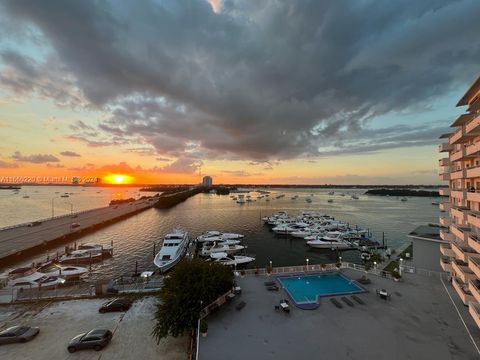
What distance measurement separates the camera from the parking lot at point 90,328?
64.4 feet

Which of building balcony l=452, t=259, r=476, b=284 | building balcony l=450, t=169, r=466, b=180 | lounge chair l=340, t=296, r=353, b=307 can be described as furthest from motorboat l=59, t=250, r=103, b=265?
building balcony l=450, t=169, r=466, b=180

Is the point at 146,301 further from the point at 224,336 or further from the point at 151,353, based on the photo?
the point at 224,336

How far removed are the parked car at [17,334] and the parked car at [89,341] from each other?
445 cm

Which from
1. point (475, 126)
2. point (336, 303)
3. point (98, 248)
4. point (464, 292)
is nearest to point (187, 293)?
point (336, 303)

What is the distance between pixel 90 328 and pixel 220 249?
3427cm

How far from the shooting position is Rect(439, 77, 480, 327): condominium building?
18531 mm

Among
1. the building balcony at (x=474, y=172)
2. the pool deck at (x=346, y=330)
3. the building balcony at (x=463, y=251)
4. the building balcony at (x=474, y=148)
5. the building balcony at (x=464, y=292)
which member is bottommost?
the pool deck at (x=346, y=330)

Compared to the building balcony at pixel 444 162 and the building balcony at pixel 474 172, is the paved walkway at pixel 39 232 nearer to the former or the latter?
the building balcony at pixel 474 172

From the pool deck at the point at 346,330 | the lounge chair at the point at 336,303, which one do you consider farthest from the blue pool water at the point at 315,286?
the pool deck at the point at 346,330

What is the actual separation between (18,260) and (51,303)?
29907mm

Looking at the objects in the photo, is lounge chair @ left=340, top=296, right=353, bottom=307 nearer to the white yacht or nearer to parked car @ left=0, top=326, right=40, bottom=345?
parked car @ left=0, top=326, right=40, bottom=345

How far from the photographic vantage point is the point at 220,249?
5594cm

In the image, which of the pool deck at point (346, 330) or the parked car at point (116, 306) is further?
the parked car at point (116, 306)

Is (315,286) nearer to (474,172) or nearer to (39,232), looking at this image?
(474,172)
